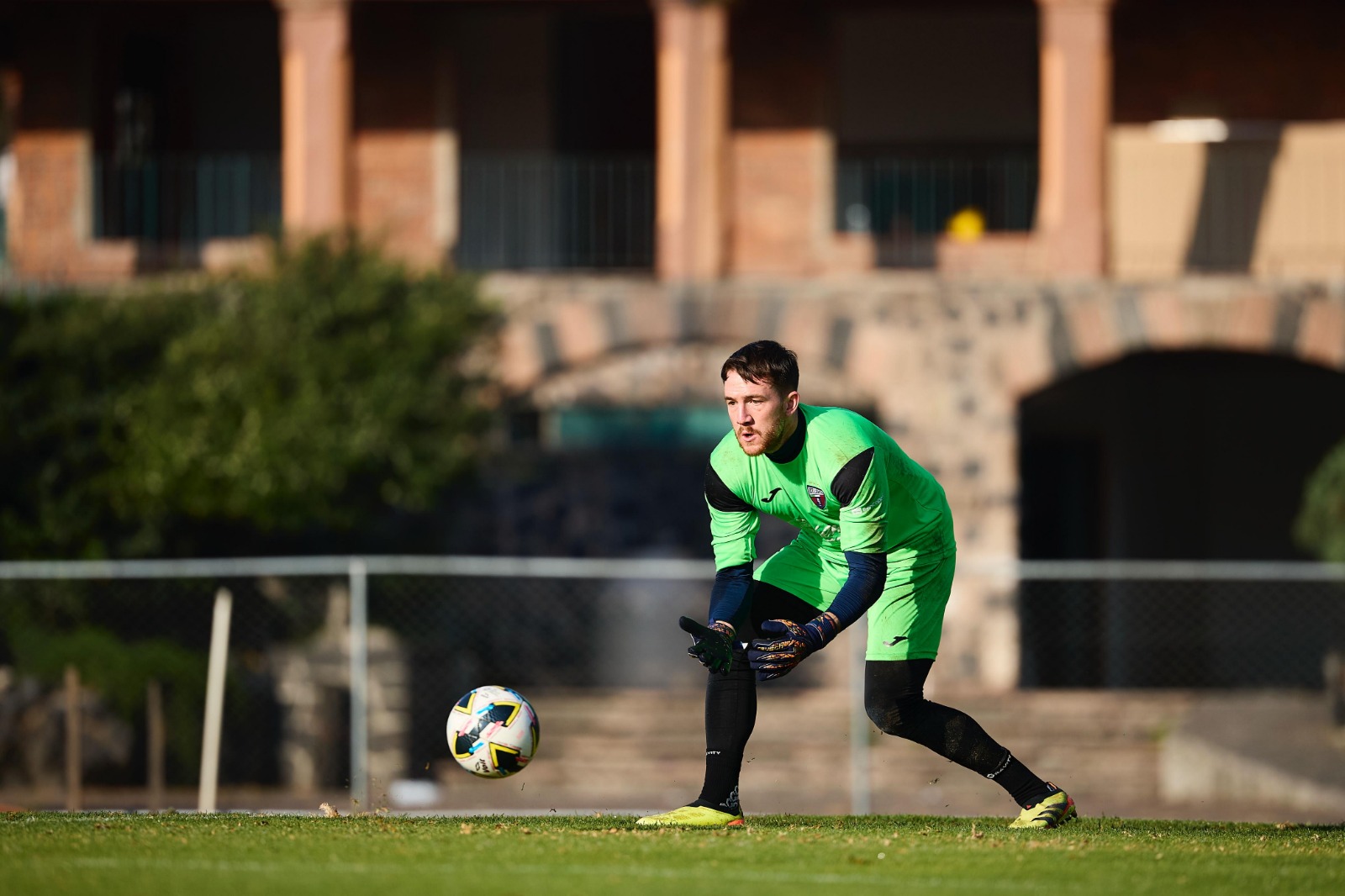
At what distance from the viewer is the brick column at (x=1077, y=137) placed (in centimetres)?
1823

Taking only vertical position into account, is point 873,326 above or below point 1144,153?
below

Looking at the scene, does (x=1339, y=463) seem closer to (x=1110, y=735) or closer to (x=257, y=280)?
(x=1110, y=735)

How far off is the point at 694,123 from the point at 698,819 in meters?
12.0

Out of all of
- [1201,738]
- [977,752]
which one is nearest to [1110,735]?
[1201,738]

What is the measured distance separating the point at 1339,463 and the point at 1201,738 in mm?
2950

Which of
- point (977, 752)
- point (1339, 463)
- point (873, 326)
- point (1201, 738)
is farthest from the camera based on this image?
point (873, 326)

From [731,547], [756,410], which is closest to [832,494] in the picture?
[756,410]

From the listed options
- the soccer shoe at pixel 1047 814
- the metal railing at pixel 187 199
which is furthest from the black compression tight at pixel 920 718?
the metal railing at pixel 187 199

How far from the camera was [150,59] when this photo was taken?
21.4 meters

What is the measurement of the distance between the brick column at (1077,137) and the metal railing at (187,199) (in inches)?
330

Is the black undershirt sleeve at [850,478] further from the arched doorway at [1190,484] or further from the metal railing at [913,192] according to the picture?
the arched doorway at [1190,484]

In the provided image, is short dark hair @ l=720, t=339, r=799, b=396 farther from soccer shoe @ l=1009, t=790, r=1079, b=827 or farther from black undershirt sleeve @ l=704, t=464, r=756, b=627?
soccer shoe @ l=1009, t=790, r=1079, b=827

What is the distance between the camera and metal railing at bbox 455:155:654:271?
68.6 ft

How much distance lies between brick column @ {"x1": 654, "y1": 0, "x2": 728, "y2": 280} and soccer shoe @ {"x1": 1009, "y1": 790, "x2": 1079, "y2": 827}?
1120 cm
